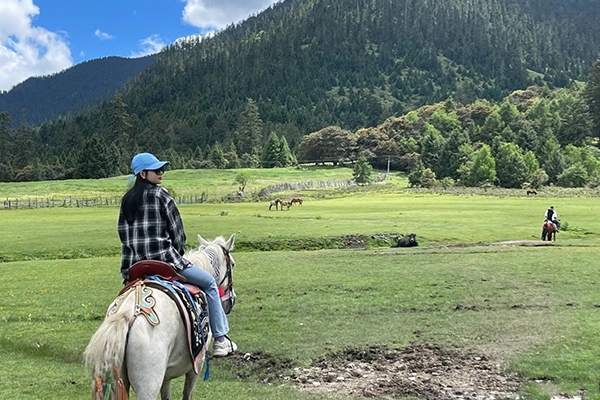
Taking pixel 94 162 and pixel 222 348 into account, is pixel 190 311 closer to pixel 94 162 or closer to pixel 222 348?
pixel 222 348

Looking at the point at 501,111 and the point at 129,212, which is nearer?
the point at 129,212

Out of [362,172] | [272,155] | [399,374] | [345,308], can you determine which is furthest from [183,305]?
[272,155]

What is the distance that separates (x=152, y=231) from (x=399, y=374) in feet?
21.9

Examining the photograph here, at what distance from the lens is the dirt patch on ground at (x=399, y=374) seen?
9977 mm

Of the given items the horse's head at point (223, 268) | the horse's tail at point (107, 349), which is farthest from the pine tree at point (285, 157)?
the horse's tail at point (107, 349)

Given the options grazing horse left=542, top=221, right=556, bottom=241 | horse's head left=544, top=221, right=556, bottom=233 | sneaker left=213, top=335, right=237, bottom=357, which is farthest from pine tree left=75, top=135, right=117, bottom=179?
sneaker left=213, top=335, right=237, bottom=357

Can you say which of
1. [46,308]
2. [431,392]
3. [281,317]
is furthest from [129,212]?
[46,308]

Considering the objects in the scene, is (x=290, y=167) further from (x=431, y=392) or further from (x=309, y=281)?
(x=431, y=392)

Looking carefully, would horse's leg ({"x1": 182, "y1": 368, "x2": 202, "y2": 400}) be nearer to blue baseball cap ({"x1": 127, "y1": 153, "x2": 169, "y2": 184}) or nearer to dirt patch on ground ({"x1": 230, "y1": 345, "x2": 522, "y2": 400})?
blue baseball cap ({"x1": 127, "y1": 153, "x2": 169, "y2": 184})

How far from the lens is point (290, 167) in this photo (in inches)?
6442

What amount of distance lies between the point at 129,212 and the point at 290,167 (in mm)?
156996

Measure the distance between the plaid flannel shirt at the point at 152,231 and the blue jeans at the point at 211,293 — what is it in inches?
9.9

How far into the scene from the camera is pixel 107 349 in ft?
18.9

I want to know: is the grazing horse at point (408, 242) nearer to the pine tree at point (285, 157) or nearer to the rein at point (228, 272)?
the rein at point (228, 272)
